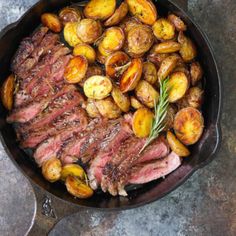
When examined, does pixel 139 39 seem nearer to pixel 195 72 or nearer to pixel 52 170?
pixel 195 72

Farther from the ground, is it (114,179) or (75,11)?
(75,11)

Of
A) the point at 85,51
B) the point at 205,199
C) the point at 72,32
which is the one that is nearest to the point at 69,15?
the point at 72,32

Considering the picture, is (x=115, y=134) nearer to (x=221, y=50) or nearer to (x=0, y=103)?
(x=0, y=103)

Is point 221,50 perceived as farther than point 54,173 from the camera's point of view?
Yes

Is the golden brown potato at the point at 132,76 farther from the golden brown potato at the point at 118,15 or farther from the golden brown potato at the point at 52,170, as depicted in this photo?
the golden brown potato at the point at 52,170

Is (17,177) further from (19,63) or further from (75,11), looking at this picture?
(75,11)

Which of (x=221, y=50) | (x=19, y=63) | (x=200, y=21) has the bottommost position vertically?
(x=221, y=50)

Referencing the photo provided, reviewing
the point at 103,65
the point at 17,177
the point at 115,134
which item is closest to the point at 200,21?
the point at 103,65

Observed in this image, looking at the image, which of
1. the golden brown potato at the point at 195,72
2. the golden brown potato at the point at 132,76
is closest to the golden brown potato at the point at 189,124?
the golden brown potato at the point at 195,72

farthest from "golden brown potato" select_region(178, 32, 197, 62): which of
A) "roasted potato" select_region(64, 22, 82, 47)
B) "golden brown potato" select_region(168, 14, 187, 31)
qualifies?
"roasted potato" select_region(64, 22, 82, 47)
